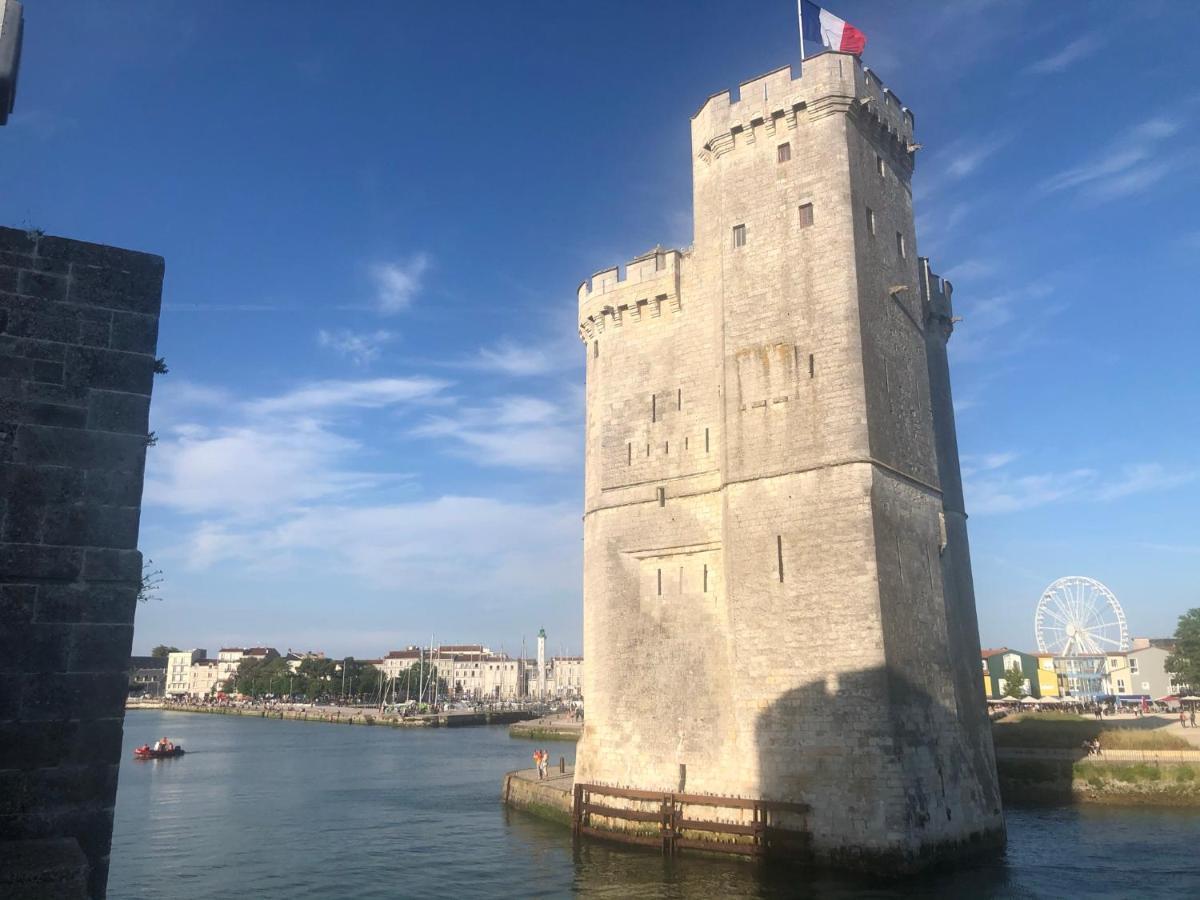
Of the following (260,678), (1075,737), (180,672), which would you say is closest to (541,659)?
(260,678)

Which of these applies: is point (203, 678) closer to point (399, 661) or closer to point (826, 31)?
point (399, 661)

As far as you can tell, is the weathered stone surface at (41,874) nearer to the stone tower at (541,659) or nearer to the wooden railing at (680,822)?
the wooden railing at (680,822)

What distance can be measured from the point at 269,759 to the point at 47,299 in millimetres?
55353

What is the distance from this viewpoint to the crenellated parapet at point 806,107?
2328 cm

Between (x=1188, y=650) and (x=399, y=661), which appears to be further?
(x=399, y=661)

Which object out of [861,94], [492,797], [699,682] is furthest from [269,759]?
[861,94]

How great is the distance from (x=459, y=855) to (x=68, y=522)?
20.3m

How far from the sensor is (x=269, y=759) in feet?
181

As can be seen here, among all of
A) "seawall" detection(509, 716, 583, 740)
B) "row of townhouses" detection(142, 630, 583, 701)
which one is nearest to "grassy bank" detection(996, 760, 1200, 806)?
"seawall" detection(509, 716, 583, 740)

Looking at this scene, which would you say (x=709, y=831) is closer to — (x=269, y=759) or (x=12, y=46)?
(x=12, y=46)

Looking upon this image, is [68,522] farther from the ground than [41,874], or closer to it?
farther from the ground

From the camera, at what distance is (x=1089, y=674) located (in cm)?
8288

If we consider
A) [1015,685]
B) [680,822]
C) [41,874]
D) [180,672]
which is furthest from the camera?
[180,672]

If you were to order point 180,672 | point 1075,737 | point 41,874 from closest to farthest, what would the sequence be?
point 41,874 < point 1075,737 < point 180,672
